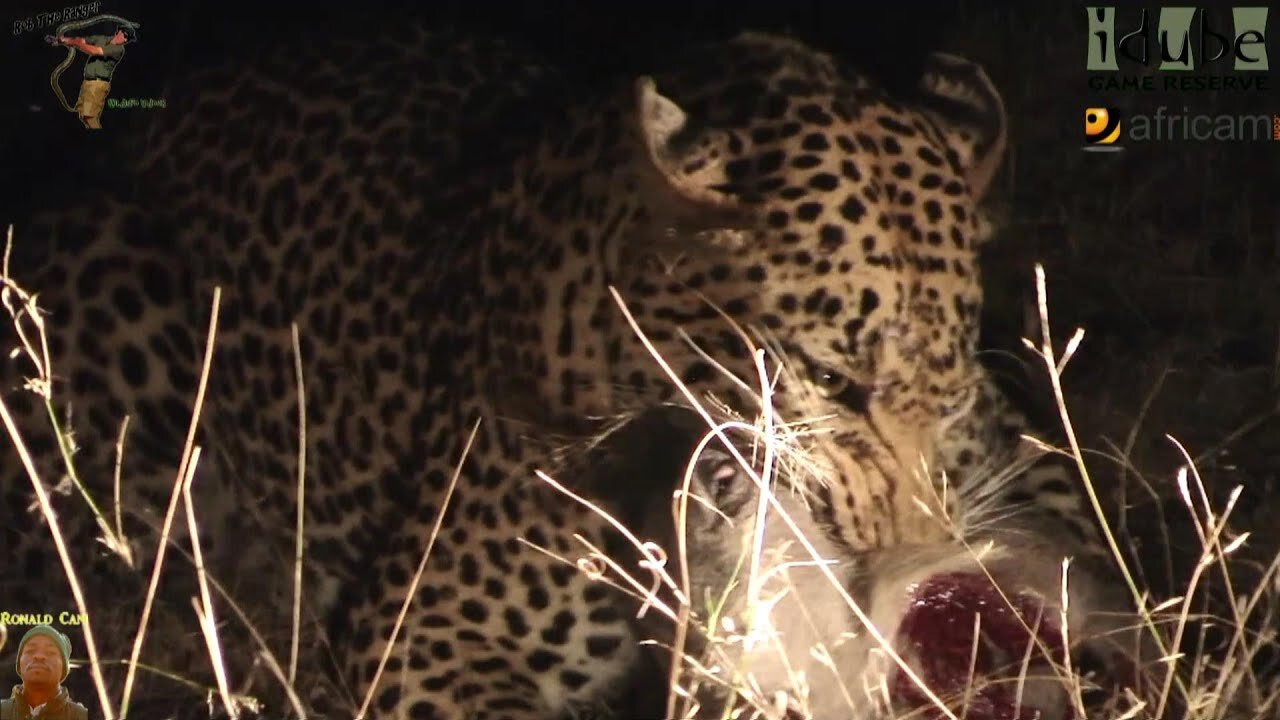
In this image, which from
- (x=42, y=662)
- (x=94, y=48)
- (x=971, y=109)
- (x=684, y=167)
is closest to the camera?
(x=42, y=662)

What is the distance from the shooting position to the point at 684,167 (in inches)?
109

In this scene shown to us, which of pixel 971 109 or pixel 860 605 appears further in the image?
pixel 971 109

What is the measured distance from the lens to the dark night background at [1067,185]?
312cm

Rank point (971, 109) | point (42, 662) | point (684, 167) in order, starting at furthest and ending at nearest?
1. point (971, 109)
2. point (684, 167)
3. point (42, 662)

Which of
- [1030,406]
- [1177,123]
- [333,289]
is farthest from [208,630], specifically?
[1177,123]

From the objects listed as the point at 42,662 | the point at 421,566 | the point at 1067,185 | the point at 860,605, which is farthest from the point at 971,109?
the point at 42,662

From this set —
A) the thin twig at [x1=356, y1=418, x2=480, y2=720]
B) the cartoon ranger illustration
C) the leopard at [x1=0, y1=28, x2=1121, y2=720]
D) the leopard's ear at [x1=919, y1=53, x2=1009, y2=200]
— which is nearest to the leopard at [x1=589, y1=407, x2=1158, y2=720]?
the leopard at [x1=0, y1=28, x2=1121, y2=720]

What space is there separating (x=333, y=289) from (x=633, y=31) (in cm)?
75

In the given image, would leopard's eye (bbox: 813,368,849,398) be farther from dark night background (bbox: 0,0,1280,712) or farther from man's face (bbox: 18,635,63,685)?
man's face (bbox: 18,635,63,685)

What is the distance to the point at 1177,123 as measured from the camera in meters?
3.07

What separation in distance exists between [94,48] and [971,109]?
1629 mm

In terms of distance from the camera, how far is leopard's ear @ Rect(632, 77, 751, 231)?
2.75 m

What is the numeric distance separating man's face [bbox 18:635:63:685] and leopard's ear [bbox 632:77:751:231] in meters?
1.21

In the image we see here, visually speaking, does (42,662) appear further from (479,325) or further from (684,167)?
(684,167)
